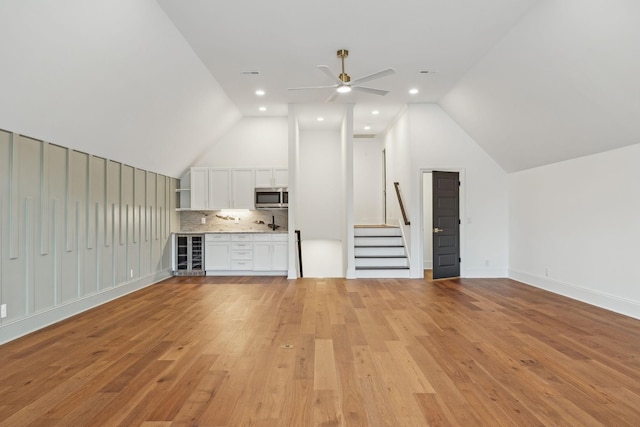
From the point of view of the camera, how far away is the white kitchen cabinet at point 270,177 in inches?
331

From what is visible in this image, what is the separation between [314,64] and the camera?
5.82 m

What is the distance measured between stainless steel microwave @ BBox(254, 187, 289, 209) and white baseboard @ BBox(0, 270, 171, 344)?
2.81 metres

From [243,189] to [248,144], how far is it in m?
1.19

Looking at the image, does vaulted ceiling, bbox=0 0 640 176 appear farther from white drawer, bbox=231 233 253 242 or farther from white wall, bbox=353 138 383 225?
white wall, bbox=353 138 383 225

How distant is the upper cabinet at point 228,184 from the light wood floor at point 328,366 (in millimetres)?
3279

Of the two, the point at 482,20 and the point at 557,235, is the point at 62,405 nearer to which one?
the point at 482,20

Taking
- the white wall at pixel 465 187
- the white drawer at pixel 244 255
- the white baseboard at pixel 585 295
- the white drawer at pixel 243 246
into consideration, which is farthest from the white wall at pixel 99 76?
the white baseboard at pixel 585 295

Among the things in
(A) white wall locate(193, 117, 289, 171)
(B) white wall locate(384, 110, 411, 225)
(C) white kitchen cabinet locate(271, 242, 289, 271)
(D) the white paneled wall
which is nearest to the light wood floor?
(D) the white paneled wall

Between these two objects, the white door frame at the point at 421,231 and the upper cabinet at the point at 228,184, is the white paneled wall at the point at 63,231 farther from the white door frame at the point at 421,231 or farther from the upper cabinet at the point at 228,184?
the white door frame at the point at 421,231

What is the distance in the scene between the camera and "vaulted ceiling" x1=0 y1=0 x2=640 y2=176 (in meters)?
3.69

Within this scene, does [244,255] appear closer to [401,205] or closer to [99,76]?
[401,205]

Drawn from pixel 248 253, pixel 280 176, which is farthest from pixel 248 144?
pixel 248 253

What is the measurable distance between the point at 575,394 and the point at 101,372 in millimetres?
3673

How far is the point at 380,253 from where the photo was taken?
27.2ft
